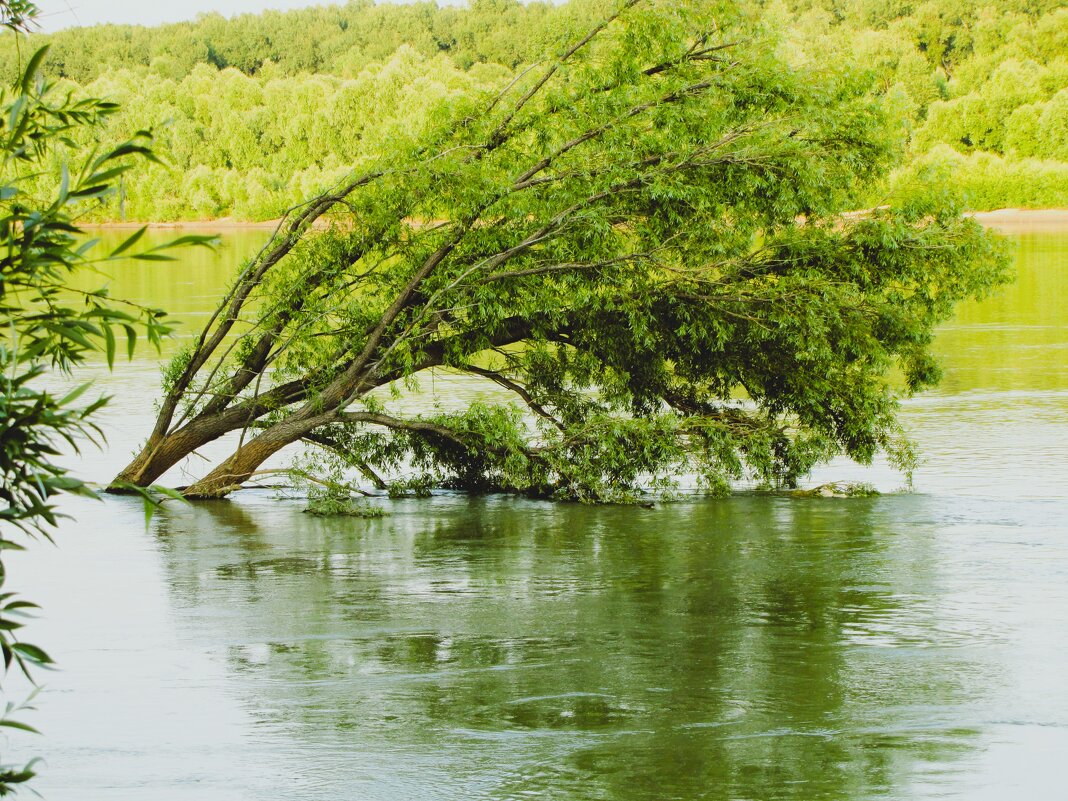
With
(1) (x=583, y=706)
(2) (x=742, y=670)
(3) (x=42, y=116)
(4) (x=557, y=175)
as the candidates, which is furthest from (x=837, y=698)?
(4) (x=557, y=175)

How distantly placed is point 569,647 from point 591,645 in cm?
16

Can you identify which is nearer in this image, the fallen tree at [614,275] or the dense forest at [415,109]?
the fallen tree at [614,275]

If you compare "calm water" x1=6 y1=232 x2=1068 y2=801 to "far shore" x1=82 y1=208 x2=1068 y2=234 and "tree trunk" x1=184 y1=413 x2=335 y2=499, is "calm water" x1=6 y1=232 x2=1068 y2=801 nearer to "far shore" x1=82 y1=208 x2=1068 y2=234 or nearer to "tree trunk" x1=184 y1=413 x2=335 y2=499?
"tree trunk" x1=184 y1=413 x2=335 y2=499

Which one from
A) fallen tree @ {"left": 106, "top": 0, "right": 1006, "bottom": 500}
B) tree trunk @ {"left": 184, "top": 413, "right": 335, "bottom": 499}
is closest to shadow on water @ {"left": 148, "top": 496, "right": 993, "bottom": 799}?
tree trunk @ {"left": 184, "top": 413, "right": 335, "bottom": 499}

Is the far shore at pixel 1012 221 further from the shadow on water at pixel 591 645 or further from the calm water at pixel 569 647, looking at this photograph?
the shadow on water at pixel 591 645

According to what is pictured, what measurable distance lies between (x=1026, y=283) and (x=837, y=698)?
111 feet

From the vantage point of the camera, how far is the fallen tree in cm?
1461

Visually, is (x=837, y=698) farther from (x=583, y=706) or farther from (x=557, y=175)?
(x=557, y=175)

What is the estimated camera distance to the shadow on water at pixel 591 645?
7.54 meters

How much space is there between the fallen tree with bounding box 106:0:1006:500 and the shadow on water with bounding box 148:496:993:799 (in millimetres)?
838

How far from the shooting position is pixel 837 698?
8578 millimetres

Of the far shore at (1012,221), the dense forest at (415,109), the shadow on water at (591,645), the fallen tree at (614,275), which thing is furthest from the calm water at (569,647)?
the far shore at (1012,221)

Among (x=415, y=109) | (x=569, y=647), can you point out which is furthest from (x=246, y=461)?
(x=415, y=109)

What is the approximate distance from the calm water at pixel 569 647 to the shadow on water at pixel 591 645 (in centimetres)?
3
